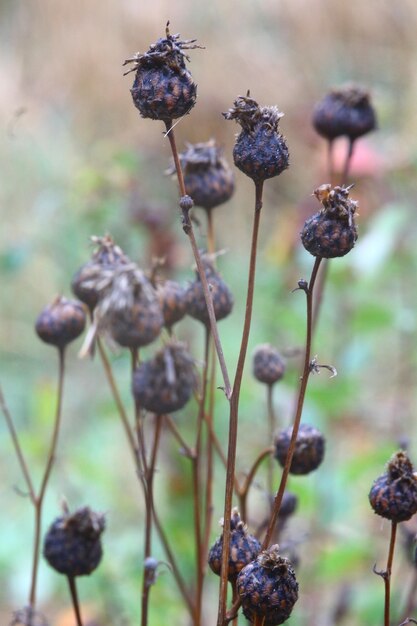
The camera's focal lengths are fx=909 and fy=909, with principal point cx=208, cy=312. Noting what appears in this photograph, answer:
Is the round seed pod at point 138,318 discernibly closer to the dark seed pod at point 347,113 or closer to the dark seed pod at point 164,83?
the dark seed pod at point 164,83

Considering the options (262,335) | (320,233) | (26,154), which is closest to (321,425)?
(262,335)

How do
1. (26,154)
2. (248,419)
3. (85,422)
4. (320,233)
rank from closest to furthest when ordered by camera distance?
(320,233) → (248,419) → (85,422) → (26,154)

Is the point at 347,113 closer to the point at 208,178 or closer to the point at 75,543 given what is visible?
the point at 208,178

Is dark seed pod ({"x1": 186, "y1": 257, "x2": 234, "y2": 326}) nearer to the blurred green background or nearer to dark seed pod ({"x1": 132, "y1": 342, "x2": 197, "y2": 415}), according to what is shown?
dark seed pod ({"x1": 132, "y1": 342, "x2": 197, "y2": 415})

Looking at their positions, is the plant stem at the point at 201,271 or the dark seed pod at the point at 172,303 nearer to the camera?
the plant stem at the point at 201,271

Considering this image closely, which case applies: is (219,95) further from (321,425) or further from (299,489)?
(299,489)

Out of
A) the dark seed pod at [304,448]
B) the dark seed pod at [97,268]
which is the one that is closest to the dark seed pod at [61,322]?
the dark seed pod at [97,268]
